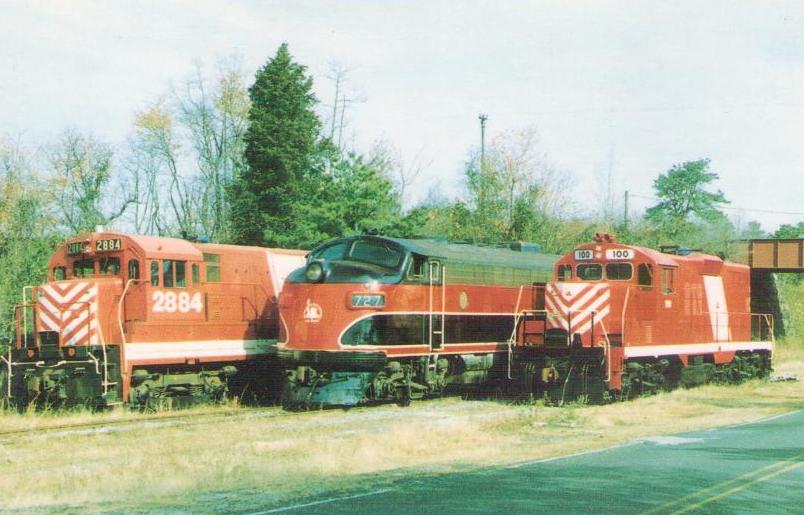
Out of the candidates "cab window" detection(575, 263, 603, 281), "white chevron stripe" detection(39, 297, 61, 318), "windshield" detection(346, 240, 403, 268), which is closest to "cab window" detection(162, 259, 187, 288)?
"white chevron stripe" detection(39, 297, 61, 318)

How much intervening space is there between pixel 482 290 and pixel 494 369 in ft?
7.20

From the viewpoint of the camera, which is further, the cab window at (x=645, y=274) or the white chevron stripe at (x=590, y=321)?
the cab window at (x=645, y=274)

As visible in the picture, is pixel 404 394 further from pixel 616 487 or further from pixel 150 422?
pixel 616 487

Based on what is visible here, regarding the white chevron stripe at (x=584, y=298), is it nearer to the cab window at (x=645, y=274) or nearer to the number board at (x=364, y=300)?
the cab window at (x=645, y=274)

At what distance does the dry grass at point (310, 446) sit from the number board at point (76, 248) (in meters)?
3.63

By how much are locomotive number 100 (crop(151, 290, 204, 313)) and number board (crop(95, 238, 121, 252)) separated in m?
1.31

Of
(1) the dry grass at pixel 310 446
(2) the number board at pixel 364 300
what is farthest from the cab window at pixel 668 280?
(2) the number board at pixel 364 300

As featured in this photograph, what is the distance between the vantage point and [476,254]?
21.9 m

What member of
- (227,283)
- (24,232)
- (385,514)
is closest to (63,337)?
(227,283)

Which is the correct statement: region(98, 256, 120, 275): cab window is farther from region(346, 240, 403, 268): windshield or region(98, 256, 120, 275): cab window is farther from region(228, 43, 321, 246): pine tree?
region(228, 43, 321, 246): pine tree

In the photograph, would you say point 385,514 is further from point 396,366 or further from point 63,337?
point 63,337

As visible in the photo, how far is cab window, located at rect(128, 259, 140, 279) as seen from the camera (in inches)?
739

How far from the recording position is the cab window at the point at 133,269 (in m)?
18.8

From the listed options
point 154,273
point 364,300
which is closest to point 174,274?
point 154,273
